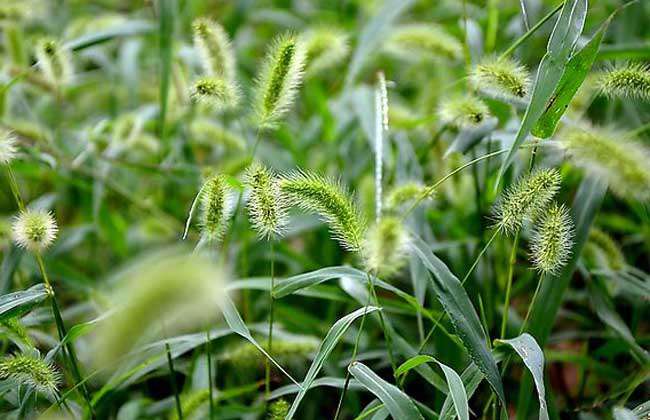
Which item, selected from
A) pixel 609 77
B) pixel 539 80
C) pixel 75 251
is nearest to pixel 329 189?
pixel 539 80

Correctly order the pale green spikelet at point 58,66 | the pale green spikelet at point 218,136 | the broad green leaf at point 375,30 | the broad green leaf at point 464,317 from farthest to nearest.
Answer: the broad green leaf at point 375,30, the pale green spikelet at point 218,136, the pale green spikelet at point 58,66, the broad green leaf at point 464,317

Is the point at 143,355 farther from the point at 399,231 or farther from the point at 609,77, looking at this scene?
the point at 609,77

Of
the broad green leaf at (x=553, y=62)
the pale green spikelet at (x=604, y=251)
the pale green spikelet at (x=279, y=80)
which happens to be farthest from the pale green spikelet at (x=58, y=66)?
the pale green spikelet at (x=604, y=251)

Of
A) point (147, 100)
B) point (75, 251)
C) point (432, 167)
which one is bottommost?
point (75, 251)

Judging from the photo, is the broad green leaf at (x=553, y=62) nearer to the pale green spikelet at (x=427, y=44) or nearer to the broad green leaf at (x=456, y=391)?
the broad green leaf at (x=456, y=391)

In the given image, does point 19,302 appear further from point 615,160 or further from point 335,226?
point 615,160

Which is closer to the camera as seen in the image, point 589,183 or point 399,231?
point 399,231
